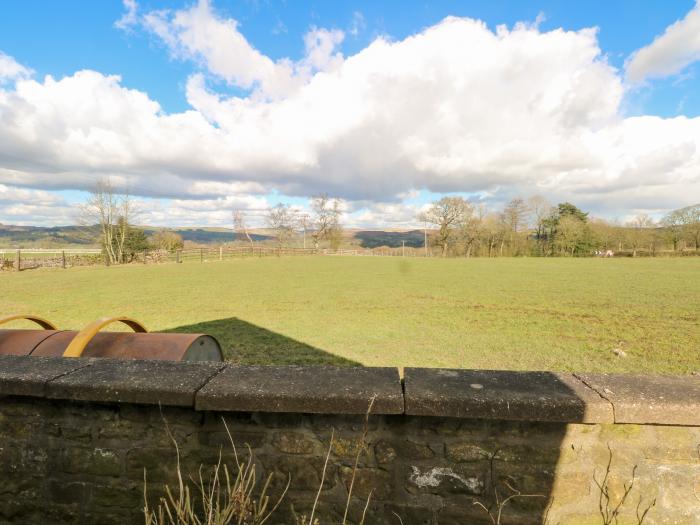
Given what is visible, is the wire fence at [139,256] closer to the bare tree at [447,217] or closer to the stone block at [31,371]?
the bare tree at [447,217]

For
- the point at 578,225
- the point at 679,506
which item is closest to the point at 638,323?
the point at 679,506

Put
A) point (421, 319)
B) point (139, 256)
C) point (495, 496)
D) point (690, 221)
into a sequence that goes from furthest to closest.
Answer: point (690, 221), point (139, 256), point (421, 319), point (495, 496)

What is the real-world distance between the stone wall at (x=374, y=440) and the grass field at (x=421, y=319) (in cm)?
399

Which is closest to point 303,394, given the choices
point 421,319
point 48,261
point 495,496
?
point 495,496

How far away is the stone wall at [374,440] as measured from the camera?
1.74m

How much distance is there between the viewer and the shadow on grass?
600 centimetres

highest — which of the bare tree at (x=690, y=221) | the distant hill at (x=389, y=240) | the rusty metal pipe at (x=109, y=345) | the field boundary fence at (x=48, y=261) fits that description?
the bare tree at (x=690, y=221)

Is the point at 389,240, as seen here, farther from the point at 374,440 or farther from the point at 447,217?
the point at 374,440

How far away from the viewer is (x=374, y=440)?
1.81 metres

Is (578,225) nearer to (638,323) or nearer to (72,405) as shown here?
(638,323)

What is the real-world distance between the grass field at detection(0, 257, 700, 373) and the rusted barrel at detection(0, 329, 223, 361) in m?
3.27

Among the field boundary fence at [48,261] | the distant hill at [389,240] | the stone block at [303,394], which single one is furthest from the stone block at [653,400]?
the distant hill at [389,240]

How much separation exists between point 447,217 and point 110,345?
5689 cm

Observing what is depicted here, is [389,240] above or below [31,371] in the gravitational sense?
above
